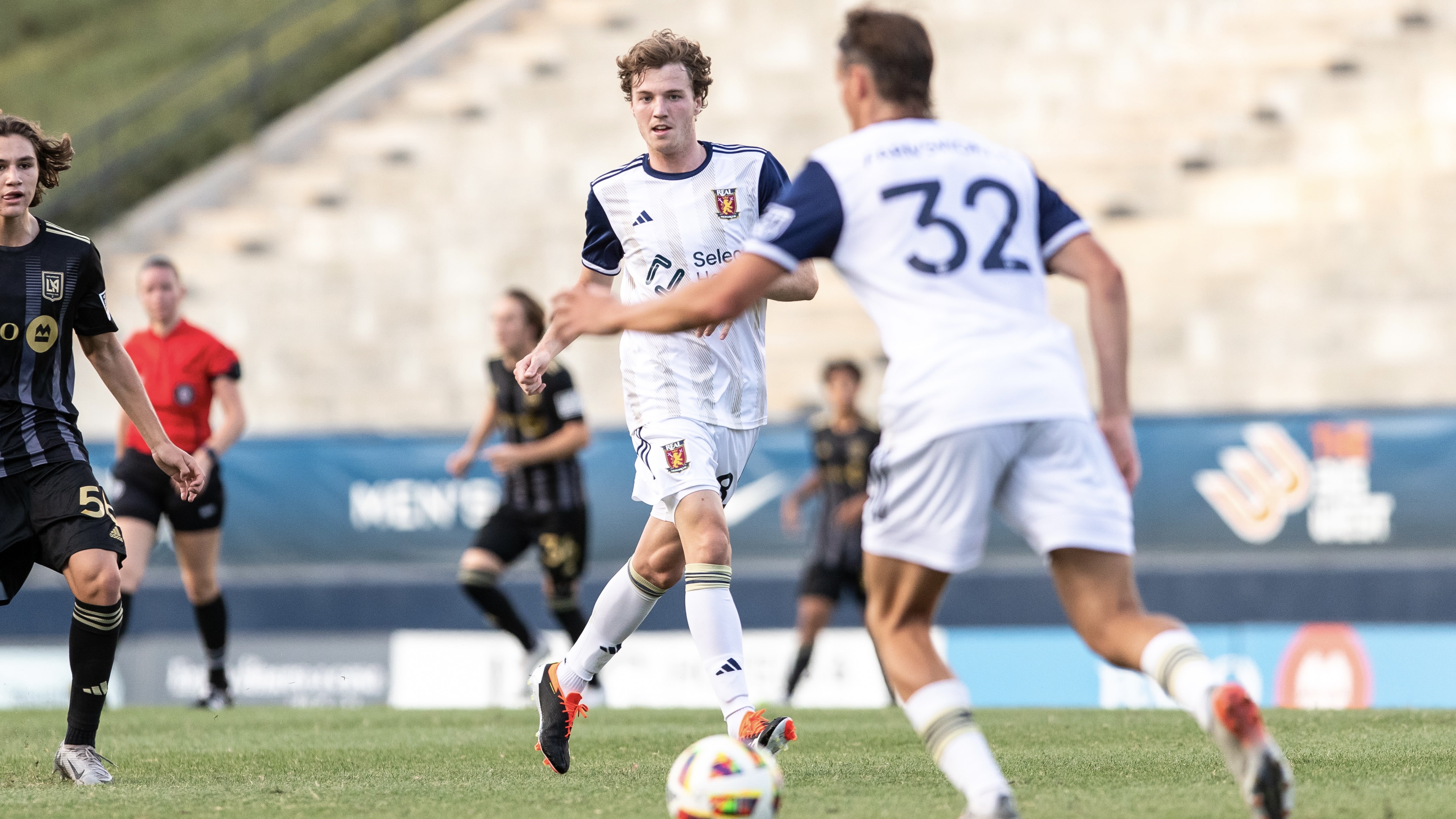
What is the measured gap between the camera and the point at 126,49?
1153 inches

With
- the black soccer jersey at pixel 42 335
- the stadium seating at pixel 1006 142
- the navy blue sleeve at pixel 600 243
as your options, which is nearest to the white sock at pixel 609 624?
the navy blue sleeve at pixel 600 243

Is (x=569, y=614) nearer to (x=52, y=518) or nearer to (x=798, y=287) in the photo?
(x=52, y=518)

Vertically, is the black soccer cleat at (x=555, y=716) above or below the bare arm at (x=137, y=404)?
below

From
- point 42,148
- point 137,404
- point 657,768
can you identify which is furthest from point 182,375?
point 657,768

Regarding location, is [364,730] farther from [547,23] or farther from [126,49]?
[126,49]

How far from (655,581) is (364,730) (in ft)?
10.4

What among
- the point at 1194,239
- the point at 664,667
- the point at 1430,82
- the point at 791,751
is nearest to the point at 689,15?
the point at 1194,239

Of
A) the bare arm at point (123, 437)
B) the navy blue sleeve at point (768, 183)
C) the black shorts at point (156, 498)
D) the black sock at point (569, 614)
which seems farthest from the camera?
the black sock at point (569, 614)

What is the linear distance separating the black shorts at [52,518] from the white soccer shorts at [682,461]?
181cm

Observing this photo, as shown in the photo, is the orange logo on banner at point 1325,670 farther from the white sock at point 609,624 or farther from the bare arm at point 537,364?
the bare arm at point 537,364

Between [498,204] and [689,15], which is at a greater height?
[689,15]

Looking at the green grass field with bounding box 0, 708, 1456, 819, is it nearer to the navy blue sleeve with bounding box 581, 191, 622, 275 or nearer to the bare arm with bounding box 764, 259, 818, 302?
the bare arm with bounding box 764, 259, 818, 302

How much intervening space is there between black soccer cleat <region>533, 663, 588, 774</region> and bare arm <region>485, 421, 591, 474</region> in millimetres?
4369

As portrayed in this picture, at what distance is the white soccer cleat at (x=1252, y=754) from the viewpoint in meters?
3.94
